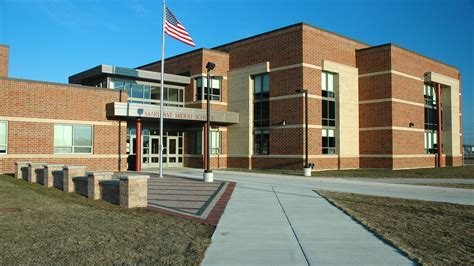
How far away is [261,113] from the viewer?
101ft

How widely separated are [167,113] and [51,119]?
6911mm

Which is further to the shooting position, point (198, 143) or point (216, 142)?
point (216, 142)

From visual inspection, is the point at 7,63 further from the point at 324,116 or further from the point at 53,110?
the point at 324,116

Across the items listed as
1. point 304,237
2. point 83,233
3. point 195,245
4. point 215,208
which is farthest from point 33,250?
point 215,208

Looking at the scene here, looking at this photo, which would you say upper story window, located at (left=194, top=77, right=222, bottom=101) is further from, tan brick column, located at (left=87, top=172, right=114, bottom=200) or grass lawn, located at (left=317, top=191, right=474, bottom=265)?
grass lawn, located at (left=317, top=191, right=474, bottom=265)

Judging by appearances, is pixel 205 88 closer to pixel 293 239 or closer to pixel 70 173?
pixel 70 173

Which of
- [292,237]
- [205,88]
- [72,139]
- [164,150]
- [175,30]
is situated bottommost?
[292,237]

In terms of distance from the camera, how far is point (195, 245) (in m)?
6.70

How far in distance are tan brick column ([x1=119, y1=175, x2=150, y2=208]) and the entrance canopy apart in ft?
46.1

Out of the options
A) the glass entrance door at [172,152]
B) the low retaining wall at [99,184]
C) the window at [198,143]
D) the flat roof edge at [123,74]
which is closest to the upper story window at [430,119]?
the window at [198,143]

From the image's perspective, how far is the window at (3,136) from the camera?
22.0m

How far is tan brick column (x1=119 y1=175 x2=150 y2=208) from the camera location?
10.8m

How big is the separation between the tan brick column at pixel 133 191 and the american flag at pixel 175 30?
41.4 ft

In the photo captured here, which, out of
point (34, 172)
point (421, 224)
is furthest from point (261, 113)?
point (421, 224)
